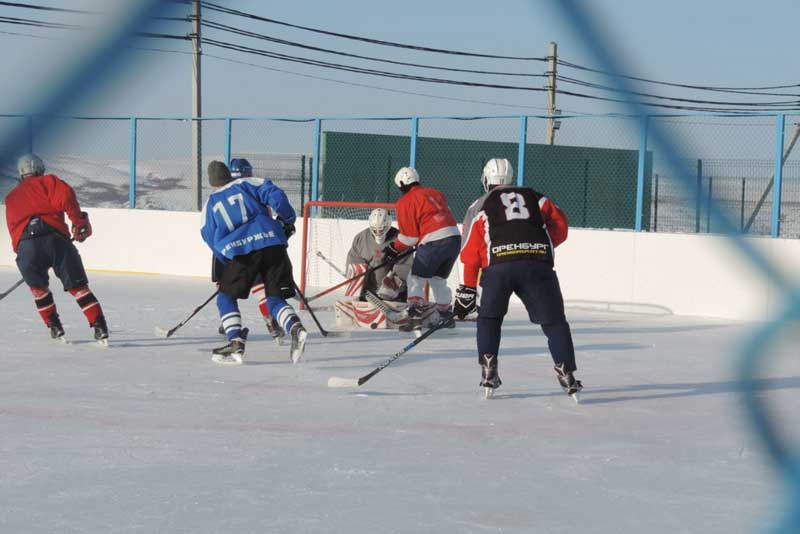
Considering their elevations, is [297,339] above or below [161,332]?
above

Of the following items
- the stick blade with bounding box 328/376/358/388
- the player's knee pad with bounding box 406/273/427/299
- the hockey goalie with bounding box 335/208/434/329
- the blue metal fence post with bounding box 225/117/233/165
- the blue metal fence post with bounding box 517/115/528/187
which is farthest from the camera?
the blue metal fence post with bounding box 225/117/233/165

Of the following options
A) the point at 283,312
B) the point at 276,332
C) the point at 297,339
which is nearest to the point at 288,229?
the point at 283,312

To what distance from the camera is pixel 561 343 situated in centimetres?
537

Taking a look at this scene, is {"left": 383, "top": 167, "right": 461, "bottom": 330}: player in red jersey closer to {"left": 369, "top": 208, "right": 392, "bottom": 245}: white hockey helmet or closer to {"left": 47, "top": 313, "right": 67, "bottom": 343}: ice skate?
{"left": 369, "top": 208, "right": 392, "bottom": 245}: white hockey helmet

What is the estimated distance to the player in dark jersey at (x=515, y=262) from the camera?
17.6 feet

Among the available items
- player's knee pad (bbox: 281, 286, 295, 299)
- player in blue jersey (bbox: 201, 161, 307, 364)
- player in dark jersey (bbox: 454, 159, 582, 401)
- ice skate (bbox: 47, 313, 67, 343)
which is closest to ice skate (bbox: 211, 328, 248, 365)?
player in blue jersey (bbox: 201, 161, 307, 364)

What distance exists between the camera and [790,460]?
143 centimetres

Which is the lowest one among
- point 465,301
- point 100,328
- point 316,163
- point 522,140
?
point 100,328

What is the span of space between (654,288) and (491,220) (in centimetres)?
563

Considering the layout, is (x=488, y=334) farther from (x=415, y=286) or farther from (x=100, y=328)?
(x=415, y=286)

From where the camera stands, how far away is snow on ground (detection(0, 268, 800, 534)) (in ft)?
10.9

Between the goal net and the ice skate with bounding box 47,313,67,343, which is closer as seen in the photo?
the ice skate with bounding box 47,313,67,343

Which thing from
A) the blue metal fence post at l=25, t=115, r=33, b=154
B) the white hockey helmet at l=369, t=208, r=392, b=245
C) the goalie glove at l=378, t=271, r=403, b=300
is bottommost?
the goalie glove at l=378, t=271, r=403, b=300

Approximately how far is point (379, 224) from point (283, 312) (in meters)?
2.60
